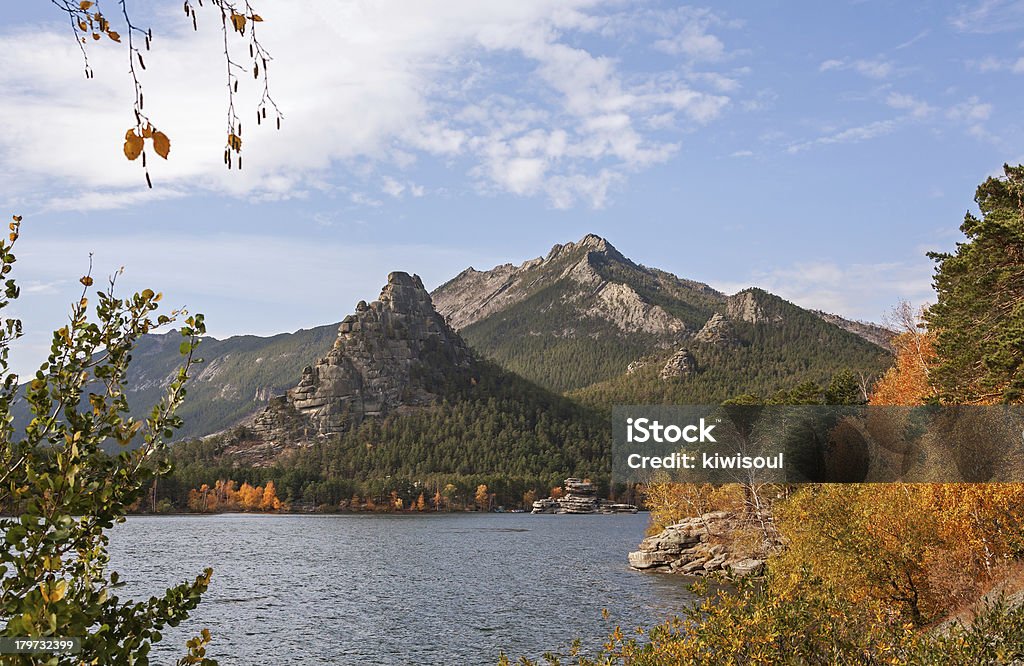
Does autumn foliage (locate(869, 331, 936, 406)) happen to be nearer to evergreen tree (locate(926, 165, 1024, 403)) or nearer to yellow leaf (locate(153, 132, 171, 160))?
evergreen tree (locate(926, 165, 1024, 403))

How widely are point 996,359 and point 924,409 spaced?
13.5 meters

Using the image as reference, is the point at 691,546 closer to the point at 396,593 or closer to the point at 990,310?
the point at 396,593

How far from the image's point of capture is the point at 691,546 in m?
75.6

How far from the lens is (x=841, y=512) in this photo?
1491 inches

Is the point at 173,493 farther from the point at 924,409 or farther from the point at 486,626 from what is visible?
the point at 924,409

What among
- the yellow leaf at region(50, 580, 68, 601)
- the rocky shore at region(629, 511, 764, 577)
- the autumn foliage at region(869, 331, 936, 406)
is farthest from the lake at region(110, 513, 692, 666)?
the yellow leaf at region(50, 580, 68, 601)

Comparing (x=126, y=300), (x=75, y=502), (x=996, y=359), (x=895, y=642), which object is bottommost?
(x=895, y=642)

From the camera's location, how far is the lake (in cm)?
4141

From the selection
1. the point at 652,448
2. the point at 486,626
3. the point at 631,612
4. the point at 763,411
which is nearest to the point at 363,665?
the point at 486,626

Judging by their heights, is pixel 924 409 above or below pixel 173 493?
above

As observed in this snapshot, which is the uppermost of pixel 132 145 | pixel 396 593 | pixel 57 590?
pixel 132 145
